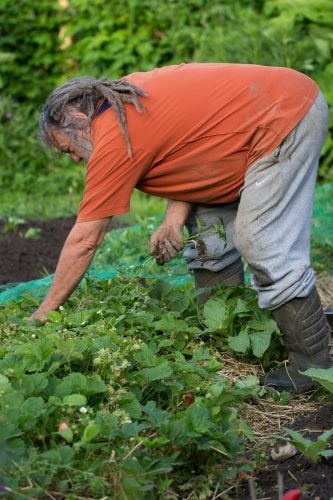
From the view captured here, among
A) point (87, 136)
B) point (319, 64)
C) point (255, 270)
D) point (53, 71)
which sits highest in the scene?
point (87, 136)

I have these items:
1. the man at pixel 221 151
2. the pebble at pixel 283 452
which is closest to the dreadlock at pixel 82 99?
the man at pixel 221 151

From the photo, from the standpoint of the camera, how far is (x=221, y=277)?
5.11 metres

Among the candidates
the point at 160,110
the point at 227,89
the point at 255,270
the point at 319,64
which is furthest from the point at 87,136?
the point at 319,64

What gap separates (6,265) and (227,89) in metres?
3.16

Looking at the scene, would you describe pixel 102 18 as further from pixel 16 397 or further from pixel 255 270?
pixel 16 397

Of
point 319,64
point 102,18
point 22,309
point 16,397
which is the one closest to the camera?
point 16,397

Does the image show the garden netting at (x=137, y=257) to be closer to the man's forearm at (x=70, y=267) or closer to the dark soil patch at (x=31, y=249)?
Result: the dark soil patch at (x=31, y=249)

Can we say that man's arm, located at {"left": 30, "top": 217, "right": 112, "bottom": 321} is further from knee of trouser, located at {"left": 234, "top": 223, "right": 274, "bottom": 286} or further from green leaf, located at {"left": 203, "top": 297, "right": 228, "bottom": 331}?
green leaf, located at {"left": 203, "top": 297, "right": 228, "bottom": 331}

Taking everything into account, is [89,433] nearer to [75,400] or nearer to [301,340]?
[75,400]

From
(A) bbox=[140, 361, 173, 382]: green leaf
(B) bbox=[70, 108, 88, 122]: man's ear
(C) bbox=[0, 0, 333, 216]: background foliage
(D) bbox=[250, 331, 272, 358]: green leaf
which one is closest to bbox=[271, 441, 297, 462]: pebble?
→ (A) bbox=[140, 361, 173, 382]: green leaf

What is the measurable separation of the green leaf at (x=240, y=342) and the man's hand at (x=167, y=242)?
49 cm

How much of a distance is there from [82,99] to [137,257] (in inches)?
96.3

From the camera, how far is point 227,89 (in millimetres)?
4387

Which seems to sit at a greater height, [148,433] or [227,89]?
[227,89]
